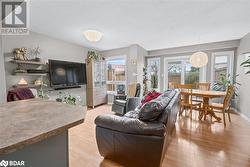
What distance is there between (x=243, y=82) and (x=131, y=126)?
4.07 m

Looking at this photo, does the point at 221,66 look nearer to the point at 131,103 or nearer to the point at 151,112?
the point at 131,103

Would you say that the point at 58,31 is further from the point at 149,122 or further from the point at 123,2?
the point at 149,122

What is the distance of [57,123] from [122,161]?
1.29m

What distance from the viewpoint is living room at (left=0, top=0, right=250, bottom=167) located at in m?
1.06

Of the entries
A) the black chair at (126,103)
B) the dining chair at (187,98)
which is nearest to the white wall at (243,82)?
the dining chair at (187,98)

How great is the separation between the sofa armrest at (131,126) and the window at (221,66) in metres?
4.20

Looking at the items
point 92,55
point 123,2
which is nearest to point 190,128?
point 123,2

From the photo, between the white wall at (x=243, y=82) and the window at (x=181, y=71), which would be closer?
the white wall at (x=243, y=82)

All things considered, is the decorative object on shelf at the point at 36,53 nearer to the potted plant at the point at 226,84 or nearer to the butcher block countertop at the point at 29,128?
the butcher block countertop at the point at 29,128

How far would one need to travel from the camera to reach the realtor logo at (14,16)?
2250 millimetres

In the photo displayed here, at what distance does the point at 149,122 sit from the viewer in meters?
1.62

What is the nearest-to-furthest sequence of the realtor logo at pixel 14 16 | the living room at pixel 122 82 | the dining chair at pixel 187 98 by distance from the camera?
the living room at pixel 122 82, the realtor logo at pixel 14 16, the dining chair at pixel 187 98

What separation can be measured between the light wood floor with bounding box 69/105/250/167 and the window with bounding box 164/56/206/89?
222 cm

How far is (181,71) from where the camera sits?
17.7ft
